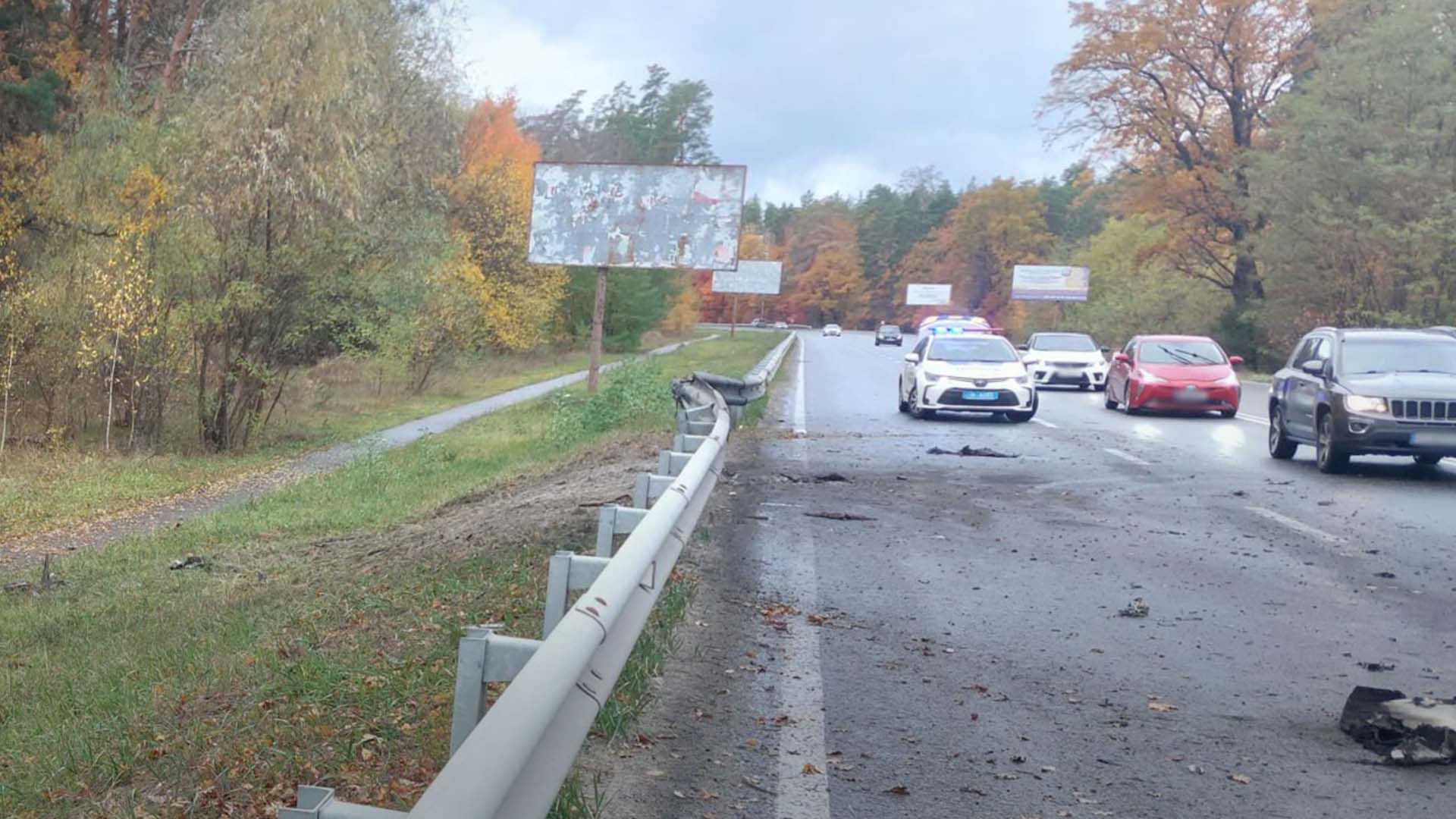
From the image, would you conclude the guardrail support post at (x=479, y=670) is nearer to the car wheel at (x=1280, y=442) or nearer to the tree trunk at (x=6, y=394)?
the car wheel at (x=1280, y=442)

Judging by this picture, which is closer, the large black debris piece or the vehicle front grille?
the large black debris piece

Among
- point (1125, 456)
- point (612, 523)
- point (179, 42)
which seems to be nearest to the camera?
point (612, 523)

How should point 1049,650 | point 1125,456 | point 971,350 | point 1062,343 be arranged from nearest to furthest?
1. point 1049,650
2. point 1125,456
3. point 971,350
4. point 1062,343

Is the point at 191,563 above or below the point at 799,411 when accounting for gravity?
below

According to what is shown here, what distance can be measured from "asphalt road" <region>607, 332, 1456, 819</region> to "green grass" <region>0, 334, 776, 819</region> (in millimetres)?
653

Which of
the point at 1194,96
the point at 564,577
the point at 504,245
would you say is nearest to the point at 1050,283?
the point at 1194,96

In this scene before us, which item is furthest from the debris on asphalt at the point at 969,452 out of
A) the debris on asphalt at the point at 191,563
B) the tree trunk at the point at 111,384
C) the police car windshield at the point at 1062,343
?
the police car windshield at the point at 1062,343

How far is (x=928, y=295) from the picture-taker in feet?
407

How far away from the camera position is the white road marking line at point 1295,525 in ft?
33.6

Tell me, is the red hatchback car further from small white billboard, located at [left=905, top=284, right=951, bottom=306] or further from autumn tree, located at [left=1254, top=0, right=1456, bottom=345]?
small white billboard, located at [left=905, top=284, right=951, bottom=306]

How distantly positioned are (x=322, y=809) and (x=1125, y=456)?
1522 centimetres

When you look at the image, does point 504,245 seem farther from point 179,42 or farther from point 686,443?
point 686,443

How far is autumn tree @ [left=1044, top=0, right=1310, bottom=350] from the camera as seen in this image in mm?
49344

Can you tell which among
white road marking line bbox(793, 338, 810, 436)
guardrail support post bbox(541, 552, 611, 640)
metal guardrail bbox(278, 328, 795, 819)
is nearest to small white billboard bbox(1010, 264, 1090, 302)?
white road marking line bbox(793, 338, 810, 436)
